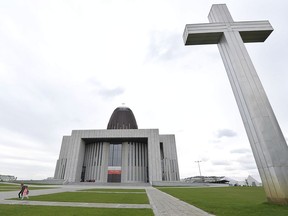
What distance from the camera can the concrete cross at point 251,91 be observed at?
795 cm

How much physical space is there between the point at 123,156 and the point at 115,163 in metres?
3.15

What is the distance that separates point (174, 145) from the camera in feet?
181

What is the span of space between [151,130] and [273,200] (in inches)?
1604

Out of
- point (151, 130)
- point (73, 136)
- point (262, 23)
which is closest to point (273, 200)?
point (262, 23)

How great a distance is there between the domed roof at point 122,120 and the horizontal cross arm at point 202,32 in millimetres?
49972

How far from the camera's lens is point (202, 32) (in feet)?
33.8

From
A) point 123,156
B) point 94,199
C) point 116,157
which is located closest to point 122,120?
point 116,157

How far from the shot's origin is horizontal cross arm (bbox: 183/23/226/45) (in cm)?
1024

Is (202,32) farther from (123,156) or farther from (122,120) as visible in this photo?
(122,120)

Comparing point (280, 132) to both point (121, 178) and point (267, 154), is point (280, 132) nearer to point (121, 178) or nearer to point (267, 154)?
point (267, 154)

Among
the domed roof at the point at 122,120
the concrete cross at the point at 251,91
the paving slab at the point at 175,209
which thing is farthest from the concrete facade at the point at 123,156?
the concrete cross at the point at 251,91

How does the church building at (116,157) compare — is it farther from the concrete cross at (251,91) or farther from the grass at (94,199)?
the concrete cross at (251,91)

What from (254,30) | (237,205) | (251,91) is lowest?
(237,205)

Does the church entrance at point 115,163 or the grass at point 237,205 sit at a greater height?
the church entrance at point 115,163
